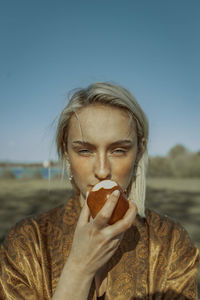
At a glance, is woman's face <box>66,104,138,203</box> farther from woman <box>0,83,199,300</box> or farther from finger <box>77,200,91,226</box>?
finger <box>77,200,91,226</box>

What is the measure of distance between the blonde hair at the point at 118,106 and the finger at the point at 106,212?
30.8 inches

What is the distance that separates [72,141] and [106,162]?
0.34 m

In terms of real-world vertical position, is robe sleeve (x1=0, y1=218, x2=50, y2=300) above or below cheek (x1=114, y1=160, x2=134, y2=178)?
below

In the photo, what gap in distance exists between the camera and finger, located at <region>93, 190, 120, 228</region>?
5.34ft

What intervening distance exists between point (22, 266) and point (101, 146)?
3.61ft

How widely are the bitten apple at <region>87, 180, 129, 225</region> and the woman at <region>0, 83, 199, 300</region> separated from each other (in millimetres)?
46

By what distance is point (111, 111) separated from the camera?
2.12 m

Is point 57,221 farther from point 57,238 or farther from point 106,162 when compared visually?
point 106,162

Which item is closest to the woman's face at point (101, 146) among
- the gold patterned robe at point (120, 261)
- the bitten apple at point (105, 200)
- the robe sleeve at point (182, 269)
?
the bitten apple at point (105, 200)

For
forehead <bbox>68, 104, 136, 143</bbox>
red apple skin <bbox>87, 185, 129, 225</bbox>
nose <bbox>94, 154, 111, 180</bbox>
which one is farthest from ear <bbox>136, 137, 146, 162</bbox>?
red apple skin <bbox>87, 185, 129, 225</bbox>

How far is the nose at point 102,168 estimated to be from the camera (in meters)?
2.01

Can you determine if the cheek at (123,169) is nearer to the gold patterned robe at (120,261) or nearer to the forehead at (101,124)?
the forehead at (101,124)

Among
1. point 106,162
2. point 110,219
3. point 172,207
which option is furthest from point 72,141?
point 172,207

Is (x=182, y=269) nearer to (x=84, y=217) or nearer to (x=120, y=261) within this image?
(x=120, y=261)
